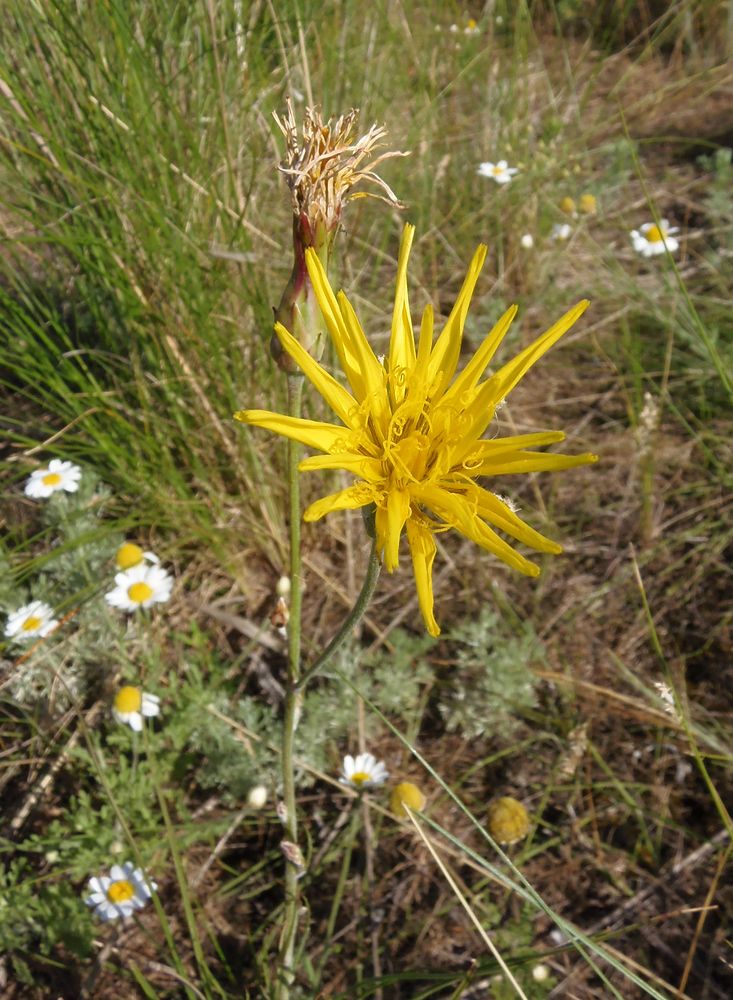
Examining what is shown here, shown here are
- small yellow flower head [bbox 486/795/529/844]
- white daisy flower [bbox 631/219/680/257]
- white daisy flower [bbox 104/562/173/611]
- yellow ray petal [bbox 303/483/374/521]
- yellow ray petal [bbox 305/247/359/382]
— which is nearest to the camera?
yellow ray petal [bbox 303/483/374/521]

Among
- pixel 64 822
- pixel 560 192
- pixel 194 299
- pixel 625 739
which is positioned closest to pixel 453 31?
pixel 560 192

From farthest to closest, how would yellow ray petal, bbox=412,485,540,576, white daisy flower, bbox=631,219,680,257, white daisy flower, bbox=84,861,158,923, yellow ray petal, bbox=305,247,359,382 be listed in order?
1. white daisy flower, bbox=631,219,680,257
2. white daisy flower, bbox=84,861,158,923
3. yellow ray petal, bbox=305,247,359,382
4. yellow ray petal, bbox=412,485,540,576

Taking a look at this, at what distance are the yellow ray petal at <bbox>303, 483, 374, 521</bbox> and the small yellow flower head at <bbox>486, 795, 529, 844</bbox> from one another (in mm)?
1200

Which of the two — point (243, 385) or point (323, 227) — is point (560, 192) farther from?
point (323, 227)

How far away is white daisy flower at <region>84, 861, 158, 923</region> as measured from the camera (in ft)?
6.22

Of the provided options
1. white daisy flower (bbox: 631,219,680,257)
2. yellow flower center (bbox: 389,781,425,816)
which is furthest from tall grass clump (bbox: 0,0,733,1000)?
white daisy flower (bbox: 631,219,680,257)

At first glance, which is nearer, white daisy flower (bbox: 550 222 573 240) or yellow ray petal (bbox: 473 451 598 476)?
yellow ray petal (bbox: 473 451 598 476)

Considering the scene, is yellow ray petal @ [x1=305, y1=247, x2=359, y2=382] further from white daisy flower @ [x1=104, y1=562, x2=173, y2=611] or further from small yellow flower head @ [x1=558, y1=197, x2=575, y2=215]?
small yellow flower head @ [x1=558, y1=197, x2=575, y2=215]

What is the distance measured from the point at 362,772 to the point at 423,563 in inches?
48.2

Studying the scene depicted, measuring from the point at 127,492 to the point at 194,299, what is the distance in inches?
28.7

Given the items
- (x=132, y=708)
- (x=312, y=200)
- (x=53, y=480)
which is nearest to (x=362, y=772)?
(x=132, y=708)

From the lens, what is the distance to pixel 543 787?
231cm

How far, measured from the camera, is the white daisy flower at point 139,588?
232 cm

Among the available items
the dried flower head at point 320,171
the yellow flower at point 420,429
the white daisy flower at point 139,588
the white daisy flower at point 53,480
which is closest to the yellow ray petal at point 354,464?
the yellow flower at point 420,429
